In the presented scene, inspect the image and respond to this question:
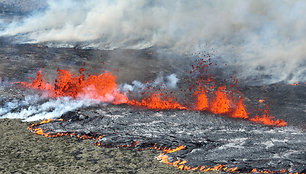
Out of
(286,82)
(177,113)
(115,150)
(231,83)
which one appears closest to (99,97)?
(177,113)

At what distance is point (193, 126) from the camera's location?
34.3 ft

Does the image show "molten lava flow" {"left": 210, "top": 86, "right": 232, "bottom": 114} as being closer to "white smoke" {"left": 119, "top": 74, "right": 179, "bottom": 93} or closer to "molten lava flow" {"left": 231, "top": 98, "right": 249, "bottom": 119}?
"molten lava flow" {"left": 231, "top": 98, "right": 249, "bottom": 119}

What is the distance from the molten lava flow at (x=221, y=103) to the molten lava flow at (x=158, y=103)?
1.19m

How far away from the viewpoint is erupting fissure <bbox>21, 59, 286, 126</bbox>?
11.9 metres

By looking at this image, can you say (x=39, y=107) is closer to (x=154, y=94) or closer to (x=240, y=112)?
(x=154, y=94)

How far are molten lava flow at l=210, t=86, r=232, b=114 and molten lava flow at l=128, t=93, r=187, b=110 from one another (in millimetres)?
1186

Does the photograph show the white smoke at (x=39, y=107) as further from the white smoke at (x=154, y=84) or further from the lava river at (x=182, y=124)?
the white smoke at (x=154, y=84)

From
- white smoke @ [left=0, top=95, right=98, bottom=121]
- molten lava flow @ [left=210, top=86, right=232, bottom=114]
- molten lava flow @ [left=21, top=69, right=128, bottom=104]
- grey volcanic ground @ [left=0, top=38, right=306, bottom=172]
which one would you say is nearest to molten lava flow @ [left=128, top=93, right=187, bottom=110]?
grey volcanic ground @ [left=0, top=38, right=306, bottom=172]

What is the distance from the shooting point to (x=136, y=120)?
1082 cm

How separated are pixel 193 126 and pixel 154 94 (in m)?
3.10

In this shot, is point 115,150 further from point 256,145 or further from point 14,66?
point 14,66

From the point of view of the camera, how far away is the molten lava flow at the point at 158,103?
12102 millimetres

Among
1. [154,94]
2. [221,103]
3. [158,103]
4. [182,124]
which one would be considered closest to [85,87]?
[154,94]

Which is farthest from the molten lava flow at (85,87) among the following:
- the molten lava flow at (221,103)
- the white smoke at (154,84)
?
the molten lava flow at (221,103)
